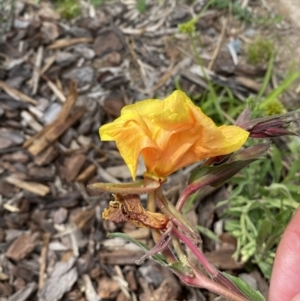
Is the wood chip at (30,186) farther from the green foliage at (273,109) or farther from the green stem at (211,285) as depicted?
the green stem at (211,285)

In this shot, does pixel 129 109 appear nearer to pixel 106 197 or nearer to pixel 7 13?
pixel 106 197

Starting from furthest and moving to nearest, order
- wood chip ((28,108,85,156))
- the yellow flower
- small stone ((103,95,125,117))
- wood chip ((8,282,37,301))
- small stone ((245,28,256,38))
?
1. small stone ((245,28,256,38))
2. small stone ((103,95,125,117))
3. wood chip ((28,108,85,156))
4. wood chip ((8,282,37,301))
5. the yellow flower

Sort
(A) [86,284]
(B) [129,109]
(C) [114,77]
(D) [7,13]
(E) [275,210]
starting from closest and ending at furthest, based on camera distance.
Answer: (B) [129,109] → (A) [86,284] → (E) [275,210] → (C) [114,77] → (D) [7,13]

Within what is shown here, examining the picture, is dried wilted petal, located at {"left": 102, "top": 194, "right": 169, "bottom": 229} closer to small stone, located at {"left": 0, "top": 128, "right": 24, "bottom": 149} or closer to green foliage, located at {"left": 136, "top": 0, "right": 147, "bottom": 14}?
small stone, located at {"left": 0, "top": 128, "right": 24, "bottom": 149}

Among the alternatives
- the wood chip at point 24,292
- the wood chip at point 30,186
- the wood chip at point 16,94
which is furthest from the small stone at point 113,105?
the wood chip at point 24,292

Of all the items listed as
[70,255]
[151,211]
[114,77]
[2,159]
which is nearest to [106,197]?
[70,255]

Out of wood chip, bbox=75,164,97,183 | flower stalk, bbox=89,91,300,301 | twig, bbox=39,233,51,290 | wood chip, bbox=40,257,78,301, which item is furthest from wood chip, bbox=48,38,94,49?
flower stalk, bbox=89,91,300,301

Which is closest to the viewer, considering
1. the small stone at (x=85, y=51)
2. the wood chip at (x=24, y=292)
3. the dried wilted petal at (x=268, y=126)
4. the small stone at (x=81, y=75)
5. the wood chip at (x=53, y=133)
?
the dried wilted petal at (x=268, y=126)
